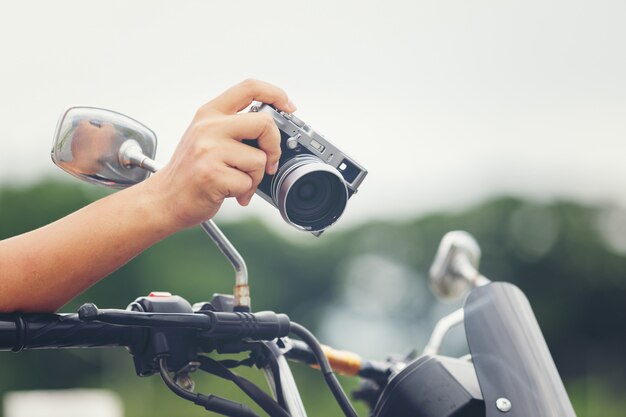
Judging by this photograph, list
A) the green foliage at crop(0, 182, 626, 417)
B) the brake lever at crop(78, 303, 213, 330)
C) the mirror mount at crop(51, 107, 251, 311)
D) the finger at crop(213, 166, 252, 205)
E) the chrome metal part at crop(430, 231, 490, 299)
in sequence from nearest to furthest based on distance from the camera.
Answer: the brake lever at crop(78, 303, 213, 330) < the finger at crop(213, 166, 252, 205) < the mirror mount at crop(51, 107, 251, 311) < the chrome metal part at crop(430, 231, 490, 299) < the green foliage at crop(0, 182, 626, 417)

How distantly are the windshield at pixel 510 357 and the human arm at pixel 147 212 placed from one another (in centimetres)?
58

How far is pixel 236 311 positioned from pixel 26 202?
152ft

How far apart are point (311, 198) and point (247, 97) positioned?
251 mm

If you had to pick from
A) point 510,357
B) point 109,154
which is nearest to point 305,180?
point 109,154

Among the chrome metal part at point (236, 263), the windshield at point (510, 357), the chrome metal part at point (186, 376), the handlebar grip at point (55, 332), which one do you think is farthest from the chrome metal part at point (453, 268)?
the handlebar grip at point (55, 332)

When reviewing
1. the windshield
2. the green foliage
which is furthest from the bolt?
the green foliage

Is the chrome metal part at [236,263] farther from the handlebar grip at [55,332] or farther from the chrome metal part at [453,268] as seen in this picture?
the chrome metal part at [453,268]

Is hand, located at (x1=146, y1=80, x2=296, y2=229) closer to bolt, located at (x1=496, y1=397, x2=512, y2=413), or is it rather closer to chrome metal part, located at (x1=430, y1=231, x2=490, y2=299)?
bolt, located at (x1=496, y1=397, x2=512, y2=413)

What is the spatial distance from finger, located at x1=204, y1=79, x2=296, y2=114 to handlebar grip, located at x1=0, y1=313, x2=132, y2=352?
0.50m

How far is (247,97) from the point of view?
7.06 ft

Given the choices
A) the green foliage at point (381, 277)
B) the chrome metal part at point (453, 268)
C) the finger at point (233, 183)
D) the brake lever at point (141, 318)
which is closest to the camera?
the brake lever at point (141, 318)

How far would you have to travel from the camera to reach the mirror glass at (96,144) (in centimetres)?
211

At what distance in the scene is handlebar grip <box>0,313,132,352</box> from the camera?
1.87 meters

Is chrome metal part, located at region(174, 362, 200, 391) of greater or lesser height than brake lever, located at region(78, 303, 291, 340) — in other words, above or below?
below
